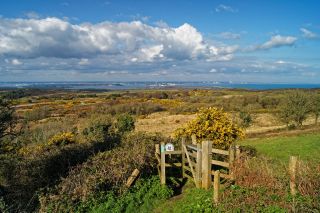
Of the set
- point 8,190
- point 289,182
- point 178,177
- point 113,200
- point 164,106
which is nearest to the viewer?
point 289,182

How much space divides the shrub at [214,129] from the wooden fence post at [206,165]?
15.9ft

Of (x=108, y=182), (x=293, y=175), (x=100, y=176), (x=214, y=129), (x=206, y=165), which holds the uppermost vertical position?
(x=214, y=129)

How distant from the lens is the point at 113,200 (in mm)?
12094

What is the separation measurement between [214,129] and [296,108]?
1188 inches

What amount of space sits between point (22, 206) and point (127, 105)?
2882 inches

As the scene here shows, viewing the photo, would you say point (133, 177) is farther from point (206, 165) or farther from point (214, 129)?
point (214, 129)

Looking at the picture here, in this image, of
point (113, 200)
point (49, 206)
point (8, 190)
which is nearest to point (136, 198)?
point (113, 200)

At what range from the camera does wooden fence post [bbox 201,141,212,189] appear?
1245cm

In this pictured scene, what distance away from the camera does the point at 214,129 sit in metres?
17.5

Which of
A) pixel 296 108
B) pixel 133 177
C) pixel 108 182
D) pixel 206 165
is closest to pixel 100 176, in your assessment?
pixel 108 182

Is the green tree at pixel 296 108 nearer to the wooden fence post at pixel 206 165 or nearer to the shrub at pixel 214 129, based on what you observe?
the shrub at pixel 214 129

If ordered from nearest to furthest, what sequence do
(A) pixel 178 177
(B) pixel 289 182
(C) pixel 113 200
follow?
(B) pixel 289 182 < (C) pixel 113 200 < (A) pixel 178 177

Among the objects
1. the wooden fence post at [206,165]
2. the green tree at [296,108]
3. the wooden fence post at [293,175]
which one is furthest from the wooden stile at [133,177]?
the green tree at [296,108]

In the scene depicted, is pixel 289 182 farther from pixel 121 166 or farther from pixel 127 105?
pixel 127 105
